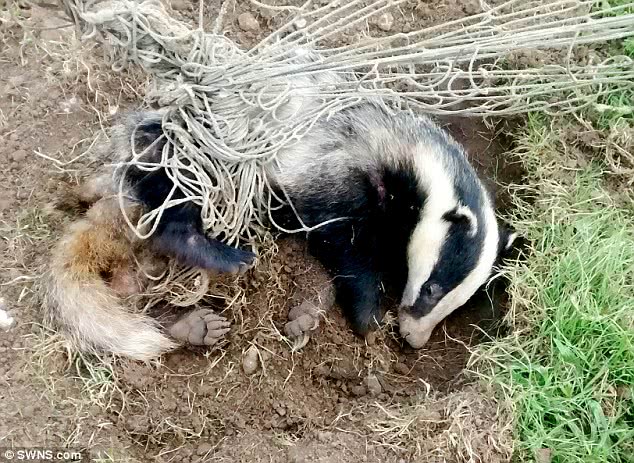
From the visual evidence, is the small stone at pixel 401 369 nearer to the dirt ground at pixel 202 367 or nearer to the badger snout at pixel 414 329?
the dirt ground at pixel 202 367

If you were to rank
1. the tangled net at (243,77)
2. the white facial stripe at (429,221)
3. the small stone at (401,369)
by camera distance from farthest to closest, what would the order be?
1. the small stone at (401,369)
2. the white facial stripe at (429,221)
3. the tangled net at (243,77)

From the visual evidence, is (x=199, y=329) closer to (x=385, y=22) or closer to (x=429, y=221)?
(x=429, y=221)

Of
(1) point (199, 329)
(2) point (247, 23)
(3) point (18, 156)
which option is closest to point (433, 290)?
(1) point (199, 329)

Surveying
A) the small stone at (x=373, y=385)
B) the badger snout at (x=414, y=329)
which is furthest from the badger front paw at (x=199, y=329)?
the badger snout at (x=414, y=329)

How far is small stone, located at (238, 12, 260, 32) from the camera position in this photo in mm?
4324

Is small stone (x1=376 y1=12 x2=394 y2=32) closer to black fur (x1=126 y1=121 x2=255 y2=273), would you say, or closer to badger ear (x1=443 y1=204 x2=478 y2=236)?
badger ear (x1=443 y1=204 x2=478 y2=236)

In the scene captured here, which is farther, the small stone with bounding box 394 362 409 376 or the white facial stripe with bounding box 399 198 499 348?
the small stone with bounding box 394 362 409 376

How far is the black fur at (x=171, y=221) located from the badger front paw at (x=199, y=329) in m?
0.27

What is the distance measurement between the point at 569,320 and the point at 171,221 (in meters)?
2.09

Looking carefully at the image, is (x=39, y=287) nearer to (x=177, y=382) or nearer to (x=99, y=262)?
(x=99, y=262)

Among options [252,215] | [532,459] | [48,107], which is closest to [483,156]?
[252,215]

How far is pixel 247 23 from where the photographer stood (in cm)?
432

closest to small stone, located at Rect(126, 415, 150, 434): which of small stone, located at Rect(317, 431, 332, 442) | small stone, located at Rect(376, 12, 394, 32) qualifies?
small stone, located at Rect(317, 431, 332, 442)

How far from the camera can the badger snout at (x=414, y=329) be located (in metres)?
3.89
